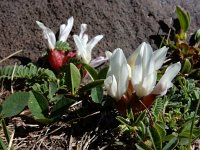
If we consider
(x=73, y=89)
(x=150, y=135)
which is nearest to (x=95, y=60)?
(x=73, y=89)

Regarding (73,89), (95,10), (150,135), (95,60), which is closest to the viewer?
(150,135)

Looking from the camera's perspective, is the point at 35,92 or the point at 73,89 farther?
the point at 73,89

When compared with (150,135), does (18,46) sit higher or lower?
higher

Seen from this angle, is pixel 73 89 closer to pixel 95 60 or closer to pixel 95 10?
pixel 95 60

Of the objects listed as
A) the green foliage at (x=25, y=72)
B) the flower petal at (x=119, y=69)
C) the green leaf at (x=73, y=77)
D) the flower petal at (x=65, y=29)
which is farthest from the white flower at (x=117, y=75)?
the flower petal at (x=65, y=29)

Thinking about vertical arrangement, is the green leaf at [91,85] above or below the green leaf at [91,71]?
below

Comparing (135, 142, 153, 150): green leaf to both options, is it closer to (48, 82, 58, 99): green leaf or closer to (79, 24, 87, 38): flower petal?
(48, 82, 58, 99): green leaf

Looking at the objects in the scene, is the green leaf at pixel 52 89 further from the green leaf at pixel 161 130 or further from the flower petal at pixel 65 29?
the green leaf at pixel 161 130
